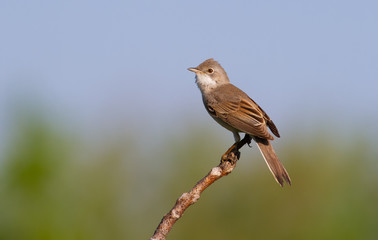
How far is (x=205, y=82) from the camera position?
33.7 ft

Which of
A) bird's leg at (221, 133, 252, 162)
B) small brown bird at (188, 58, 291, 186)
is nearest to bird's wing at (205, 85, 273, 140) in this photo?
small brown bird at (188, 58, 291, 186)

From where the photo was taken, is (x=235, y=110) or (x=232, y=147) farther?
(x=235, y=110)

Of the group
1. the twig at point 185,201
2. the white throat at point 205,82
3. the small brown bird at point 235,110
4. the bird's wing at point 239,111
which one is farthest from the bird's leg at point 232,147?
the white throat at point 205,82

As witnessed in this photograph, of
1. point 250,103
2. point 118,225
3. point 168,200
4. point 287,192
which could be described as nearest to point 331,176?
point 287,192

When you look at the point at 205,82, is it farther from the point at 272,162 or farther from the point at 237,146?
the point at 272,162

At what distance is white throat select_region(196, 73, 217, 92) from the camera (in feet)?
33.4

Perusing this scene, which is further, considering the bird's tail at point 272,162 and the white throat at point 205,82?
the white throat at point 205,82

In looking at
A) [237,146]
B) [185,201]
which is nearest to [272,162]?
[237,146]

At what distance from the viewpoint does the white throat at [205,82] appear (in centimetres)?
1020

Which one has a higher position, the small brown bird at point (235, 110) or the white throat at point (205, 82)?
the white throat at point (205, 82)

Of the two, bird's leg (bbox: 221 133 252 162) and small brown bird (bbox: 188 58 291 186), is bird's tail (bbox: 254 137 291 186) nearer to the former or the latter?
small brown bird (bbox: 188 58 291 186)

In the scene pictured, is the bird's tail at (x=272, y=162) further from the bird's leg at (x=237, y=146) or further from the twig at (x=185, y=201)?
the twig at (x=185, y=201)

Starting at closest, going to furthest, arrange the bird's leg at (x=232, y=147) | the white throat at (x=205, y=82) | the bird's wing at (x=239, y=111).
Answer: the bird's leg at (x=232, y=147)
the bird's wing at (x=239, y=111)
the white throat at (x=205, y=82)

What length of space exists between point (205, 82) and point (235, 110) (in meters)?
1.19
